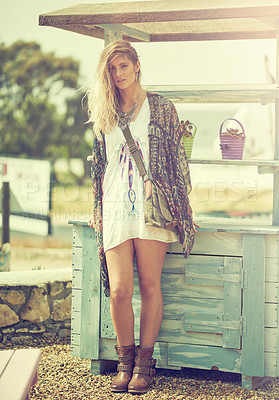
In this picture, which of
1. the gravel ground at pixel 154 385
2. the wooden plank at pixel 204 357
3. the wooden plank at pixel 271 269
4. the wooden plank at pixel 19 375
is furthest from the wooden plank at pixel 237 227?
the wooden plank at pixel 19 375

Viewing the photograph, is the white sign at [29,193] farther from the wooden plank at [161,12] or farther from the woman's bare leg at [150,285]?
the woman's bare leg at [150,285]

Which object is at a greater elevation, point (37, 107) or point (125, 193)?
point (37, 107)

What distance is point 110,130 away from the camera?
12.0ft

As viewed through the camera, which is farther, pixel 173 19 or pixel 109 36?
pixel 109 36

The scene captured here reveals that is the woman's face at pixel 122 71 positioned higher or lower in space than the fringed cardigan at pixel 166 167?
higher

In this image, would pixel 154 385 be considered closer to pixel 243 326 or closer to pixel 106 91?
pixel 243 326

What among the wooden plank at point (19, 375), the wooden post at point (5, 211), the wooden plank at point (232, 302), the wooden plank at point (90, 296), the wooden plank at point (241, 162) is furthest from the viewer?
the wooden post at point (5, 211)

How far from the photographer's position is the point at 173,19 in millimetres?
3748

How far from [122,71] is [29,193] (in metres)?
3.71

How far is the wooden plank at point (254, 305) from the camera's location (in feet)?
12.1

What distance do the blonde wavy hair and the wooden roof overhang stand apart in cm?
36

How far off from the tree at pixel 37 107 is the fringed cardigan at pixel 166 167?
82.7 ft

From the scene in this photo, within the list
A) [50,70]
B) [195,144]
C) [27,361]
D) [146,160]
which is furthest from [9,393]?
[50,70]

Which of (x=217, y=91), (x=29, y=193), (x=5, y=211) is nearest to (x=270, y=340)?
(x=217, y=91)
